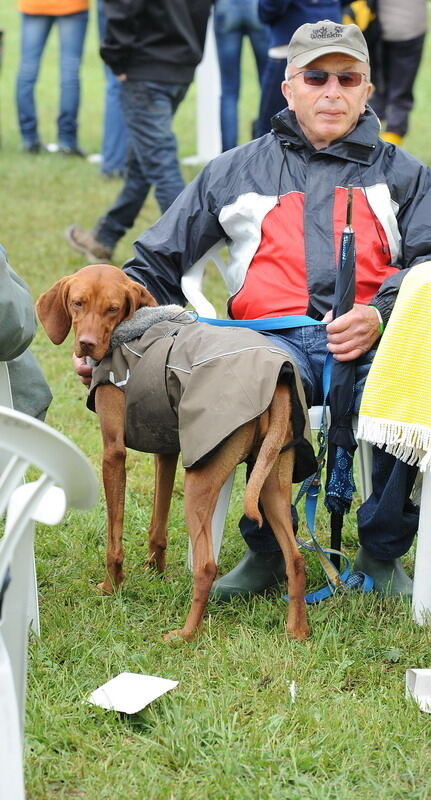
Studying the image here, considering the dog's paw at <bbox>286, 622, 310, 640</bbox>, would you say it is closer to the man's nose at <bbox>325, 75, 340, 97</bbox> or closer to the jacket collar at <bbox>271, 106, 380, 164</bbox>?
the jacket collar at <bbox>271, 106, 380, 164</bbox>

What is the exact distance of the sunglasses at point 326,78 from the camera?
3.72 m

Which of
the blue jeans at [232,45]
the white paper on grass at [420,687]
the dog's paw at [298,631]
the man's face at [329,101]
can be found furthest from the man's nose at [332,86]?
the blue jeans at [232,45]

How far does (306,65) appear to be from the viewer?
3.74 metres

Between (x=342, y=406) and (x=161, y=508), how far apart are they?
0.69 meters

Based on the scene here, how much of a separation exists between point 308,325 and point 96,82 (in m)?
14.4

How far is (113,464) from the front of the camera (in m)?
3.43

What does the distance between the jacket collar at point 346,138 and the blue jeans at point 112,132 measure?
6.45m

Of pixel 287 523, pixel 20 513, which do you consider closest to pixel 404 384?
pixel 287 523

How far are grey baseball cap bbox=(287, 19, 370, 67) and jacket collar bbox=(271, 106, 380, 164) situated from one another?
0.18 metres

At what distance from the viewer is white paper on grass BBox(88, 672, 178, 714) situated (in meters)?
2.86

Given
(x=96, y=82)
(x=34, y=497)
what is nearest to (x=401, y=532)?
(x=34, y=497)

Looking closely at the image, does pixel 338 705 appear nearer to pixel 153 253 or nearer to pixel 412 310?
pixel 412 310

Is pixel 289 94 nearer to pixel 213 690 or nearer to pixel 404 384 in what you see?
pixel 404 384

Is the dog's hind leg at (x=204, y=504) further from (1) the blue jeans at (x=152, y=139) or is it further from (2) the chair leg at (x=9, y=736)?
(1) the blue jeans at (x=152, y=139)
